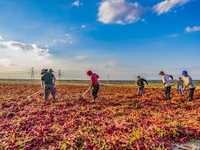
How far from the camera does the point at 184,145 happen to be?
554cm

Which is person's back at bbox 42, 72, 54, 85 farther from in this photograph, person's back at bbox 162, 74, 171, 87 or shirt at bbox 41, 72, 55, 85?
person's back at bbox 162, 74, 171, 87

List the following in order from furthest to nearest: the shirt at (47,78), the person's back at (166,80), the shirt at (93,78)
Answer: the person's back at (166,80)
the shirt at (47,78)
the shirt at (93,78)

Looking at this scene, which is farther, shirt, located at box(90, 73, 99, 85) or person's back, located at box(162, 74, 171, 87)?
person's back, located at box(162, 74, 171, 87)

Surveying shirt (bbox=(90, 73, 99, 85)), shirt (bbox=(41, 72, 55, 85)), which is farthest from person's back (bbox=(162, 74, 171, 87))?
shirt (bbox=(41, 72, 55, 85))

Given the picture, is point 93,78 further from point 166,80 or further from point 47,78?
point 166,80

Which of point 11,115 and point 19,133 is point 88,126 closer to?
point 19,133

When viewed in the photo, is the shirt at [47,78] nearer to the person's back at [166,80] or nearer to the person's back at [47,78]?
the person's back at [47,78]

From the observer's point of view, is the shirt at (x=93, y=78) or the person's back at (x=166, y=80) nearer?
the shirt at (x=93, y=78)

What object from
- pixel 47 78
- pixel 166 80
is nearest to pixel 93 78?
pixel 47 78

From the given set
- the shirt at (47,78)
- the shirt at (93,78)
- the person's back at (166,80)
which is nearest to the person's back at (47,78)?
the shirt at (47,78)

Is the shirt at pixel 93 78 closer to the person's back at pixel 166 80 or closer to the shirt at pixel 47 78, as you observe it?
the shirt at pixel 47 78

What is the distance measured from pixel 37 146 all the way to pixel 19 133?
4.75 ft

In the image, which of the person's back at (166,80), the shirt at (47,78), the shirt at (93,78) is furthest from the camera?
the person's back at (166,80)

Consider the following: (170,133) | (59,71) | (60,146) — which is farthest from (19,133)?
(59,71)
